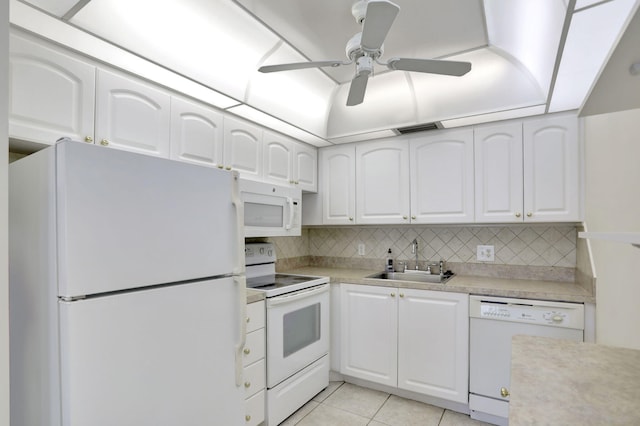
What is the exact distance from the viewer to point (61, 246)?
1.12m

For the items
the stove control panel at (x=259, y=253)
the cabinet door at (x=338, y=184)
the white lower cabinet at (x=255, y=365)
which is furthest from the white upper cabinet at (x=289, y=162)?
the white lower cabinet at (x=255, y=365)

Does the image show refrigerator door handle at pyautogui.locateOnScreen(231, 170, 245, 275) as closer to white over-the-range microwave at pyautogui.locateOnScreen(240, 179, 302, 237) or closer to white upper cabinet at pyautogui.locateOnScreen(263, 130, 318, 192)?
white over-the-range microwave at pyautogui.locateOnScreen(240, 179, 302, 237)

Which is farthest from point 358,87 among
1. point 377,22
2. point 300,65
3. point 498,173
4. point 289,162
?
point 498,173

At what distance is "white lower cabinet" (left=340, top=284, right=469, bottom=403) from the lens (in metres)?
2.37

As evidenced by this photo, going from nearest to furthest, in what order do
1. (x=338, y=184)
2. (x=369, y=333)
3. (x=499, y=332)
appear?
(x=499, y=332) < (x=369, y=333) < (x=338, y=184)

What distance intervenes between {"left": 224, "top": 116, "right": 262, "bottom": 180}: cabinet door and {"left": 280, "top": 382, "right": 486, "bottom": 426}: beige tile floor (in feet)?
5.67

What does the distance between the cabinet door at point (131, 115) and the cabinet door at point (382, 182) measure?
1667 mm

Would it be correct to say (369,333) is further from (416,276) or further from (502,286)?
(502,286)

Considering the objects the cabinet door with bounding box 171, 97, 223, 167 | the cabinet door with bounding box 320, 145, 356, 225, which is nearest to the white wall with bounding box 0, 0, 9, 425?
the cabinet door with bounding box 171, 97, 223, 167

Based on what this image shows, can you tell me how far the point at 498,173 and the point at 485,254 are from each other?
0.71 m

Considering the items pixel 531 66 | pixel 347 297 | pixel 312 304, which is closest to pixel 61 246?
pixel 312 304

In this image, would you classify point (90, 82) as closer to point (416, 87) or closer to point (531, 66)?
point (416, 87)

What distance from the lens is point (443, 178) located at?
2693mm

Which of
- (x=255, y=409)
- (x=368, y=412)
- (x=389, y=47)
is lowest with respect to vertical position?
(x=368, y=412)
